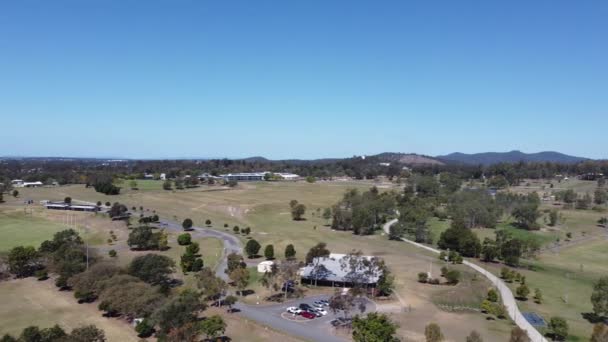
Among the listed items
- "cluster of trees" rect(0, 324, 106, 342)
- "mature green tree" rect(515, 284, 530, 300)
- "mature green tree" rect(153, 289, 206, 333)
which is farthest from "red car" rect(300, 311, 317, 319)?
"mature green tree" rect(515, 284, 530, 300)

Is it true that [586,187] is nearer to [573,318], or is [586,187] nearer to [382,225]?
[382,225]

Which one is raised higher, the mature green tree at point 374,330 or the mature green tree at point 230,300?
the mature green tree at point 374,330

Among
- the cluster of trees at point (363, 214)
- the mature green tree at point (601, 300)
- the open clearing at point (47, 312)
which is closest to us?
the open clearing at point (47, 312)

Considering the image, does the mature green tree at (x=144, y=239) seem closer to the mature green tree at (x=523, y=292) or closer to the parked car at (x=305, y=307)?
the parked car at (x=305, y=307)

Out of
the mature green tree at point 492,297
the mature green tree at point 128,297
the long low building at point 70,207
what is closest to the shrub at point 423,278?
the mature green tree at point 492,297

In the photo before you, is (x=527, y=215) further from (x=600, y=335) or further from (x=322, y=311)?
(x=322, y=311)

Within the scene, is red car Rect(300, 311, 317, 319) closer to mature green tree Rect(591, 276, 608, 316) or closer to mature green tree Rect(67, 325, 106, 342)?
mature green tree Rect(67, 325, 106, 342)
